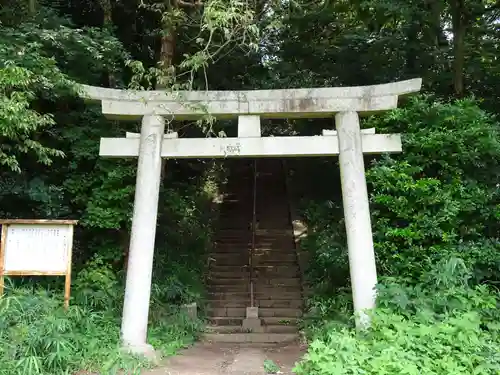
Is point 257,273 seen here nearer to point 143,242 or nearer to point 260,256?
point 260,256

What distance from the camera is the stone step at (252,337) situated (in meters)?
8.28

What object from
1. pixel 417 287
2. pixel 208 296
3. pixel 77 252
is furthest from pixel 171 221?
pixel 417 287

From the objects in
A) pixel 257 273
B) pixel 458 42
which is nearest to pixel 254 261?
pixel 257 273

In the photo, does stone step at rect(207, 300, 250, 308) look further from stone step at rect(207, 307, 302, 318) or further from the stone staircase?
stone step at rect(207, 307, 302, 318)

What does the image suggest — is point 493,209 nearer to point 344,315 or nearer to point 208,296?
point 344,315

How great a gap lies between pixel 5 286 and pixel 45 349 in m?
1.55

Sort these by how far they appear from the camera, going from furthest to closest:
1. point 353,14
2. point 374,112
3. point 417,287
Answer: point 353,14
point 374,112
point 417,287

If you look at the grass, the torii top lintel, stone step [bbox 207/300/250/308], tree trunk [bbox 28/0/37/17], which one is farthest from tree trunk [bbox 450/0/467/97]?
tree trunk [bbox 28/0/37/17]

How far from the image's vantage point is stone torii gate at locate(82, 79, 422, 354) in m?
6.52

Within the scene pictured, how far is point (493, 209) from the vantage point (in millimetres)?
6836

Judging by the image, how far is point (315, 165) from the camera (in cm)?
1230

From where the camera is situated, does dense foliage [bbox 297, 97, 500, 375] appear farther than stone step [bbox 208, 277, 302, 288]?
No

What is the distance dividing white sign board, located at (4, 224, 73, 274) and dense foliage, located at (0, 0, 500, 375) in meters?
0.38

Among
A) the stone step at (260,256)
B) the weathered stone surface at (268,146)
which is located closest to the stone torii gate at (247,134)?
the weathered stone surface at (268,146)
